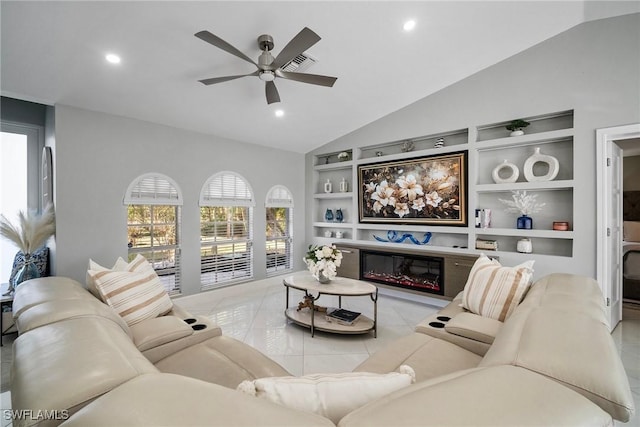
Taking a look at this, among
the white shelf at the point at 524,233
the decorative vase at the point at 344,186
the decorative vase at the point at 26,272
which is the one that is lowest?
the decorative vase at the point at 26,272

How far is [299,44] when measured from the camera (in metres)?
2.24

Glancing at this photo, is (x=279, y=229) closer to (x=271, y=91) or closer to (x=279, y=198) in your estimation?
(x=279, y=198)

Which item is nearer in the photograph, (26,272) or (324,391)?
(324,391)

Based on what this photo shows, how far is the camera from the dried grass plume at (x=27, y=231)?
3.07 meters

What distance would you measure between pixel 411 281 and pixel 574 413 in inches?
158

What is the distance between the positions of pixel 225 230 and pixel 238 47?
2.94 metres

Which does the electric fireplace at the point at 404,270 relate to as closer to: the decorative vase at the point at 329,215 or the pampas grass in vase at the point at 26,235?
the decorative vase at the point at 329,215

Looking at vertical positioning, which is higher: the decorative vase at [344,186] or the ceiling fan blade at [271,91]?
the ceiling fan blade at [271,91]

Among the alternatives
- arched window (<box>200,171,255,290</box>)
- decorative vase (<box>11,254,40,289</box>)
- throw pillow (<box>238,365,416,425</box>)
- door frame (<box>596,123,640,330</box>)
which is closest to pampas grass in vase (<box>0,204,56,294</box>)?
decorative vase (<box>11,254,40,289</box>)

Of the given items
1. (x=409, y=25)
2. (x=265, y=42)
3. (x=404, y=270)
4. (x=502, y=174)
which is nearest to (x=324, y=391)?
(x=265, y=42)

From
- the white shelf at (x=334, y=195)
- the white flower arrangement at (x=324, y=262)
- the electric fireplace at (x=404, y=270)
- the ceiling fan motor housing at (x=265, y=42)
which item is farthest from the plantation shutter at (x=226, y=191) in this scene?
the ceiling fan motor housing at (x=265, y=42)

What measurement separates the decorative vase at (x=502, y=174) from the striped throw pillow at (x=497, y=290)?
5.94 feet

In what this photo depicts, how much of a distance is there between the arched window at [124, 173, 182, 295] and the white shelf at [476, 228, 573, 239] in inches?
178

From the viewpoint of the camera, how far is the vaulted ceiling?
246 centimetres
